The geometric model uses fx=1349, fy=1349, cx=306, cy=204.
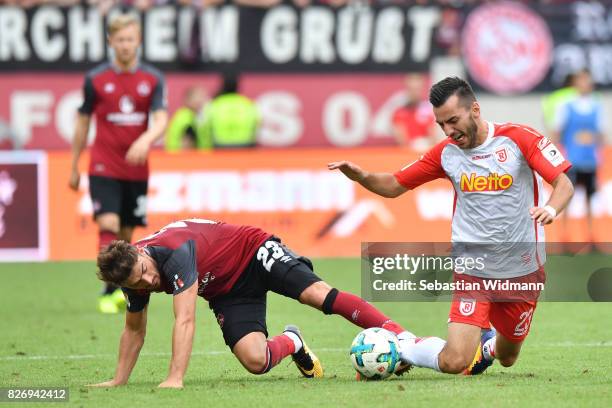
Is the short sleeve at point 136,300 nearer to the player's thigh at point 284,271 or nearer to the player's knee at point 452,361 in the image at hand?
the player's thigh at point 284,271

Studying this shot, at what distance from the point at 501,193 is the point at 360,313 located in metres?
1.09

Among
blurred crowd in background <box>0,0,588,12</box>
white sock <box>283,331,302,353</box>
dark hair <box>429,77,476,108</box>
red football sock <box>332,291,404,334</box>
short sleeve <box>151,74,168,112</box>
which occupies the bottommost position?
white sock <box>283,331,302,353</box>

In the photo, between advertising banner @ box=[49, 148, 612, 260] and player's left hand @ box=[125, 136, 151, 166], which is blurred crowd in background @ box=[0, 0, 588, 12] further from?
player's left hand @ box=[125, 136, 151, 166]

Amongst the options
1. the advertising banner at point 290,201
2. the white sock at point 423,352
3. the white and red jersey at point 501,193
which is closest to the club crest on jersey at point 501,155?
the white and red jersey at point 501,193

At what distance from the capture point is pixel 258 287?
322 inches

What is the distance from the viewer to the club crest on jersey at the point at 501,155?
7703mm

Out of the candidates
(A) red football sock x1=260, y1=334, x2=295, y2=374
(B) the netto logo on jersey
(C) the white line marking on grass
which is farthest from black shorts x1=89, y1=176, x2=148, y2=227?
(B) the netto logo on jersey

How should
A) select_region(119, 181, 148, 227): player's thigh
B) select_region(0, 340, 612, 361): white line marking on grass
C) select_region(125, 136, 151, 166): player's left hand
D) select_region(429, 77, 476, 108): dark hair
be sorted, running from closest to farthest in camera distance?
select_region(429, 77, 476, 108): dark hair, select_region(0, 340, 612, 361): white line marking on grass, select_region(125, 136, 151, 166): player's left hand, select_region(119, 181, 148, 227): player's thigh

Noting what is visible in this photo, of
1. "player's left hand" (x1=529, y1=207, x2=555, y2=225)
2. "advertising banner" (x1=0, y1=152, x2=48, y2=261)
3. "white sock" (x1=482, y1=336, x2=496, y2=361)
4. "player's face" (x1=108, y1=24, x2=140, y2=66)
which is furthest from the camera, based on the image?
"advertising banner" (x1=0, y1=152, x2=48, y2=261)

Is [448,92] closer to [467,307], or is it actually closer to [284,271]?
[467,307]

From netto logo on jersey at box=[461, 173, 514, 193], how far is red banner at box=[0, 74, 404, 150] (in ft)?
39.7

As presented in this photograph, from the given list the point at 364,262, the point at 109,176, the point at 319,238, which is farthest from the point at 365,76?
the point at 364,262

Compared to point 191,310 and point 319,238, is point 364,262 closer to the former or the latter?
point 191,310

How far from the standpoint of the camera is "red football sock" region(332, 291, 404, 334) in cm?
790
